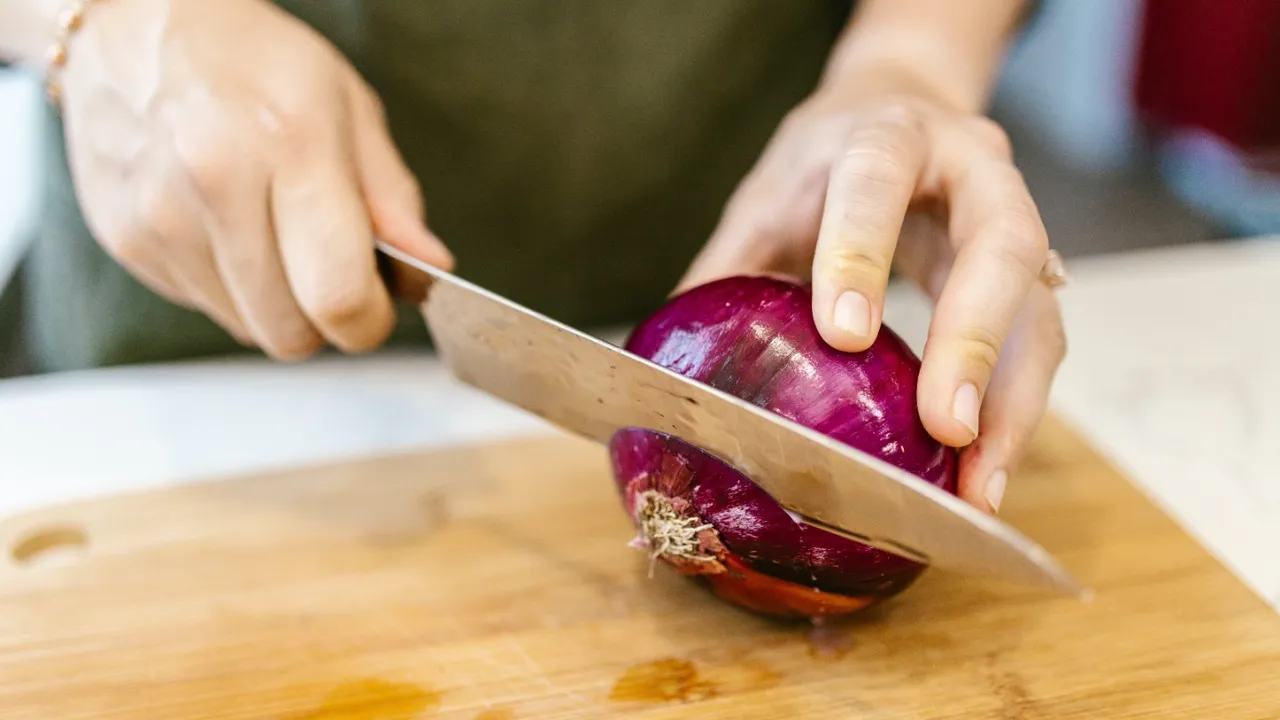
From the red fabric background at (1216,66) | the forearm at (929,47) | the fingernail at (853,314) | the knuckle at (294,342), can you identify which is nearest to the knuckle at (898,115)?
the forearm at (929,47)

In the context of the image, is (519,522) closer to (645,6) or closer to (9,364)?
(645,6)

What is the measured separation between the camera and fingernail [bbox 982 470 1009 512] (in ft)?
3.52

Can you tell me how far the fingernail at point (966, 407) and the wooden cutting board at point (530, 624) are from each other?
0.30 m

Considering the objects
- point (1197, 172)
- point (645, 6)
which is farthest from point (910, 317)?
point (1197, 172)

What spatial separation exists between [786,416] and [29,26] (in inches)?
45.9

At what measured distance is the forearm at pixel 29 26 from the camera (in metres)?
1.38

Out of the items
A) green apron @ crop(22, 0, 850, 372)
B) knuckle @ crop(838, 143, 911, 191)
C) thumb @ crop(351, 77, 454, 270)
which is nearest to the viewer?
knuckle @ crop(838, 143, 911, 191)

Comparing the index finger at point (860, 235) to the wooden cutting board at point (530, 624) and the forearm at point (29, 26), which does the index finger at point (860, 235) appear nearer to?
the wooden cutting board at point (530, 624)

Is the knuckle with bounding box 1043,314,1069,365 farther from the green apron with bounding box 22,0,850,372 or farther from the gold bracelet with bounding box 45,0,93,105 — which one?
the gold bracelet with bounding box 45,0,93,105

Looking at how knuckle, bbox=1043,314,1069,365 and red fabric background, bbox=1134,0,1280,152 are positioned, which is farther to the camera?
red fabric background, bbox=1134,0,1280,152

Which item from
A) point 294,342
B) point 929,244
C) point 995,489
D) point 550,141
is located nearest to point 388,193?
point 294,342

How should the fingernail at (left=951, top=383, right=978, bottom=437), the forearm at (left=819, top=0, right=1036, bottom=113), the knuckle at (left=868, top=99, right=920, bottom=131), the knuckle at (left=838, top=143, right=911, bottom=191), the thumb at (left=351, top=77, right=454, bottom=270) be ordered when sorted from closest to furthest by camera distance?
the fingernail at (left=951, top=383, right=978, bottom=437), the knuckle at (left=838, top=143, right=911, bottom=191), the knuckle at (left=868, top=99, right=920, bottom=131), the thumb at (left=351, top=77, right=454, bottom=270), the forearm at (left=819, top=0, right=1036, bottom=113)

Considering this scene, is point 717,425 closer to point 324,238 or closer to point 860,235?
point 860,235

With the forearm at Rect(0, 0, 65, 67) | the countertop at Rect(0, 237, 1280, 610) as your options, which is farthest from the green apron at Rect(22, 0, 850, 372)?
the forearm at Rect(0, 0, 65, 67)
